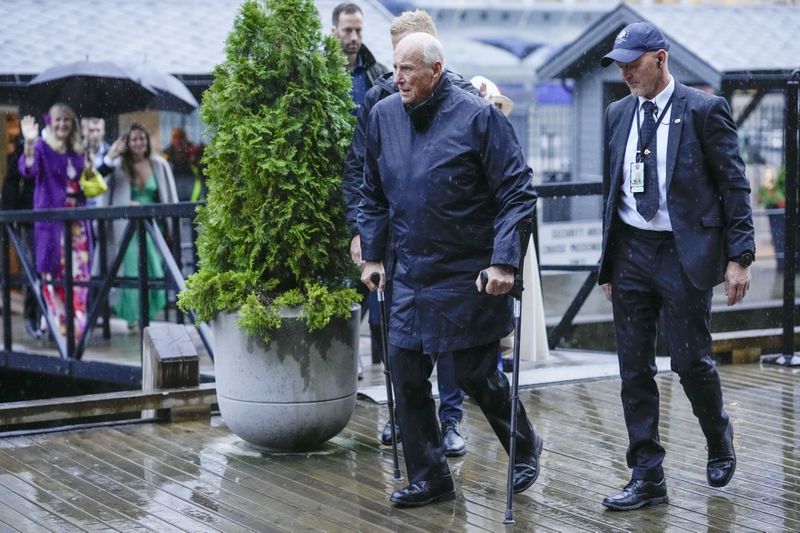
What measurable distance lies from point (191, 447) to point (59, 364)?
161 inches

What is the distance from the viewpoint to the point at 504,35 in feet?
109

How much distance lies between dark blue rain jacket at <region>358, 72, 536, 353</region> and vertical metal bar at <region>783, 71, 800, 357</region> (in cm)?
406

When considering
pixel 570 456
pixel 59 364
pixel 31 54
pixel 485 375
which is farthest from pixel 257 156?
pixel 31 54

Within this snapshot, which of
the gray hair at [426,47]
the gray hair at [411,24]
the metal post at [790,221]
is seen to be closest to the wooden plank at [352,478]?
the gray hair at [426,47]

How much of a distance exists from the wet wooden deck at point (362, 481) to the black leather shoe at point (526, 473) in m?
0.06

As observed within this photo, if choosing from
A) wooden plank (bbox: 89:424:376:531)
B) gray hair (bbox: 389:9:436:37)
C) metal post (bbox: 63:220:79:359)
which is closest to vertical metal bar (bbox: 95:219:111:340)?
metal post (bbox: 63:220:79:359)

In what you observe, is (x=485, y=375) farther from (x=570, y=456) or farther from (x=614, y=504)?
(x=570, y=456)

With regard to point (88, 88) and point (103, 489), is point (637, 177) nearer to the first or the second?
point (103, 489)

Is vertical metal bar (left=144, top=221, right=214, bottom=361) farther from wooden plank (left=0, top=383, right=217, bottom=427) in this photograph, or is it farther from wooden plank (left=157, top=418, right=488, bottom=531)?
wooden plank (left=157, top=418, right=488, bottom=531)

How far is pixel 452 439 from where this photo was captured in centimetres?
590

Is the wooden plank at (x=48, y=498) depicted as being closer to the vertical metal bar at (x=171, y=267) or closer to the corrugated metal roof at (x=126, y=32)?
the vertical metal bar at (x=171, y=267)

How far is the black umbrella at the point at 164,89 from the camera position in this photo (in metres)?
11.6

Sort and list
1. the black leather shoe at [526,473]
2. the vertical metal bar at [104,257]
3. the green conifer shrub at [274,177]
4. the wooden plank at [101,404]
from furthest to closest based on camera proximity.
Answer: the vertical metal bar at [104,257] → the wooden plank at [101,404] → the green conifer shrub at [274,177] → the black leather shoe at [526,473]

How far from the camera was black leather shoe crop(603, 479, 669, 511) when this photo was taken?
16.1 ft
